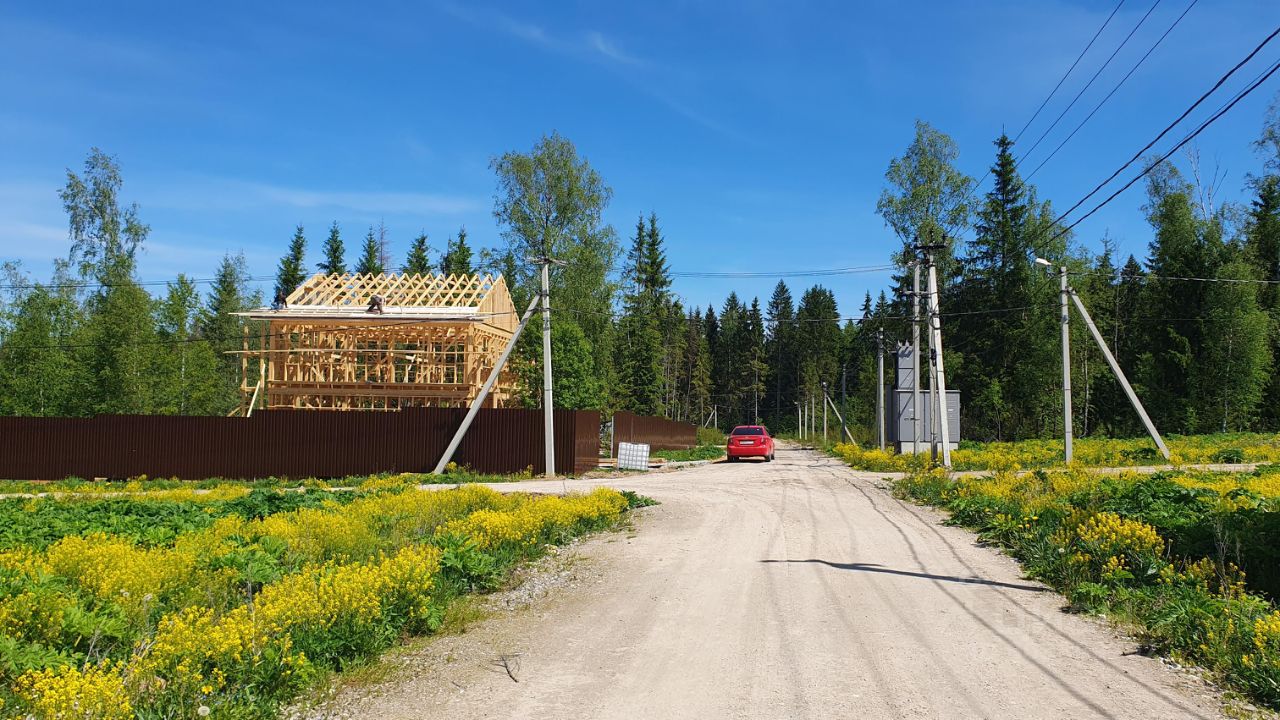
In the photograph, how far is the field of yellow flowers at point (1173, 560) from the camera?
5.64 m

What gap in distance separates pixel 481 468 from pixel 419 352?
339 inches

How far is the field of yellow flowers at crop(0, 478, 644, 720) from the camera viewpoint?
4395mm

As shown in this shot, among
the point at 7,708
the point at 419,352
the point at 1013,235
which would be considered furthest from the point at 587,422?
the point at 1013,235

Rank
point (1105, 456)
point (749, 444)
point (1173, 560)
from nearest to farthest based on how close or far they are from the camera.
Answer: point (1173, 560)
point (1105, 456)
point (749, 444)

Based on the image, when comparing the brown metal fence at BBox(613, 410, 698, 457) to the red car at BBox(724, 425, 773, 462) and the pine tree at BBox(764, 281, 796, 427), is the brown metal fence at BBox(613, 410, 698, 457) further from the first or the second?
the pine tree at BBox(764, 281, 796, 427)

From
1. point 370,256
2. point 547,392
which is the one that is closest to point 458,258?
point 370,256

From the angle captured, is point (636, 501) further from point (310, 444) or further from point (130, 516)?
point (310, 444)

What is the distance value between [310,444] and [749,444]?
18498 millimetres

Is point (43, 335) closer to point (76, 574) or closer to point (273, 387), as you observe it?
point (273, 387)

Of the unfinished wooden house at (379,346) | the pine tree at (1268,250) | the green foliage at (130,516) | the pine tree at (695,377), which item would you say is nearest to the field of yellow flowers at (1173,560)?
the green foliage at (130,516)

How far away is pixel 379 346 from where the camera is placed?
109 ft

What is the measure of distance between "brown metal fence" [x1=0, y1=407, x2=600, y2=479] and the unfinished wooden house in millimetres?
5685

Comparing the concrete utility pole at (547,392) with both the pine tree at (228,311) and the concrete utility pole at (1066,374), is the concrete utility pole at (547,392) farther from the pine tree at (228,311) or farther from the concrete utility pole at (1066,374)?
the pine tree at (228,311)

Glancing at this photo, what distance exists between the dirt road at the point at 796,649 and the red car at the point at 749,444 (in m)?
23.4
